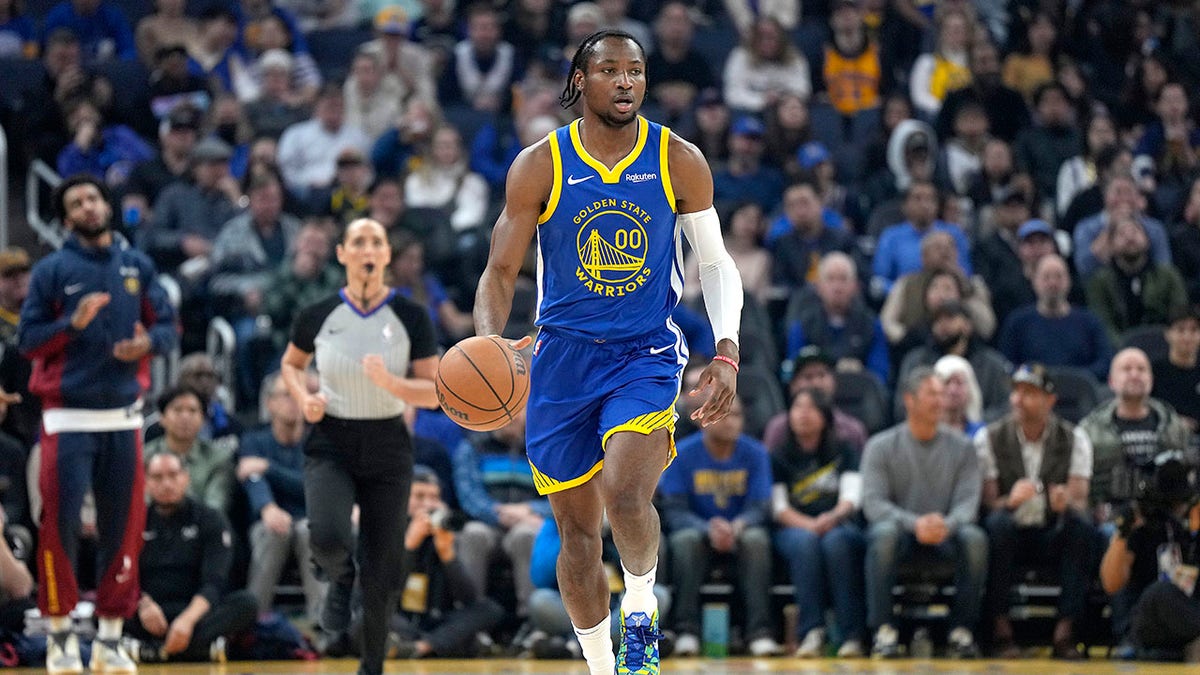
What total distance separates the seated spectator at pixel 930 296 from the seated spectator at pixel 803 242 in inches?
26.7

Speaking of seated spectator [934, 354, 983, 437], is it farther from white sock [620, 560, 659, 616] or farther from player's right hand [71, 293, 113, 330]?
white sock [620, 560, 659, 616]

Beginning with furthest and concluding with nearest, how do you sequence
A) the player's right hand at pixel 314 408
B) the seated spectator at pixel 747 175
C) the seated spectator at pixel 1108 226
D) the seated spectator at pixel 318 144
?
the seated spectator at pixel 318 144, the seated spectator at pixel 747 175, the seated spectator at pixel 1108 226, the player's right hand at pixel 314 408

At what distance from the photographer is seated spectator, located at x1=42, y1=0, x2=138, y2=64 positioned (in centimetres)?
1531

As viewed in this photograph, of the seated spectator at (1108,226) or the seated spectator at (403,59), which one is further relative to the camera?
the seated spectator at (403,59)

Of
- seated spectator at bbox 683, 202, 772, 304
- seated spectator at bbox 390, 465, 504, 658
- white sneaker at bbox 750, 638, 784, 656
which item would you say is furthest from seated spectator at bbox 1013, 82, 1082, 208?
seated spectator at bbox 390, 465, 504, 658

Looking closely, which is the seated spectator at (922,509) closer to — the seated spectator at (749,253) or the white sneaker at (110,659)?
the seated spectator at (749,253)

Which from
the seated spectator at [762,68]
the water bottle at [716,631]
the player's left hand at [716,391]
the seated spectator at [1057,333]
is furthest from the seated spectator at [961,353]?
the player's left hand at [716,391]

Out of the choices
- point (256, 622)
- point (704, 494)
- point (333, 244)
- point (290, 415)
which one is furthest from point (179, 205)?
point (704, 494)

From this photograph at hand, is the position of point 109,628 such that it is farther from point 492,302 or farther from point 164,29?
point 164,29

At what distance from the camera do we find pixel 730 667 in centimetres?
988

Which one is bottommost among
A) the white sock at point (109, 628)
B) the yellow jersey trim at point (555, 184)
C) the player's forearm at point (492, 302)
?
the white sock at point (109, 628)

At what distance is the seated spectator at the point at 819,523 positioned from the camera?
10680 millimetres

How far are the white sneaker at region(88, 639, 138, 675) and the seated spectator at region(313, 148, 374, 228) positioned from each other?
487cm

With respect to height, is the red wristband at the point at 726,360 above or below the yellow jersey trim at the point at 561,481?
above
